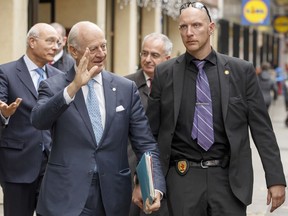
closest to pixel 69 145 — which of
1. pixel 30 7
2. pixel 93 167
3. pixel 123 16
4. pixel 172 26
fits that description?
pixel 93 167

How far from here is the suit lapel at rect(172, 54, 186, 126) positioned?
17.2ft

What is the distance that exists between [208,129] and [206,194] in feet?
1.33

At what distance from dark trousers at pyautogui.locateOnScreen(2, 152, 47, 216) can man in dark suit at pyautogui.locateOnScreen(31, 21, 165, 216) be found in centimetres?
197

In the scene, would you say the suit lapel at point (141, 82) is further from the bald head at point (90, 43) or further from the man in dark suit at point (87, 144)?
the bald head at point (90, 43)

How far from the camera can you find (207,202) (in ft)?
17.1

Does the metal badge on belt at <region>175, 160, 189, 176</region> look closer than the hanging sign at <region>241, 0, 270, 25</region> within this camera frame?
Yes

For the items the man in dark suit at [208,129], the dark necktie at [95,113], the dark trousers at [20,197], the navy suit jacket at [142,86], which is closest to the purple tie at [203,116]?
the man in dark suit at [208,129]

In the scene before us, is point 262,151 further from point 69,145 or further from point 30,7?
point 30,7

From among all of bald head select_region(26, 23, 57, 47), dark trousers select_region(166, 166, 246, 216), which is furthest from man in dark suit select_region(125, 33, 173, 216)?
dark trousers select_region(166, 166, 246, 216)

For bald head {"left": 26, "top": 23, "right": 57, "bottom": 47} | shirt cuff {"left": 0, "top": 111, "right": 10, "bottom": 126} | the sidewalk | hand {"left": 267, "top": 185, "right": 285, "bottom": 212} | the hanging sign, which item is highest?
bald head {"left": 26, "top": 23, "right": 57, "bottom": 47}

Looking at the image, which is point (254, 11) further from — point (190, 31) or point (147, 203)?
point (147, 203)

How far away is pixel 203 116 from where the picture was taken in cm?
519

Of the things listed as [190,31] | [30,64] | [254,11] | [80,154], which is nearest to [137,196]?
[80,154]

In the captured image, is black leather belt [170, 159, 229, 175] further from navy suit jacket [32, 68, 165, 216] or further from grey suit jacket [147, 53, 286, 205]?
navy suit jacket [32, 68, 165, 216]
